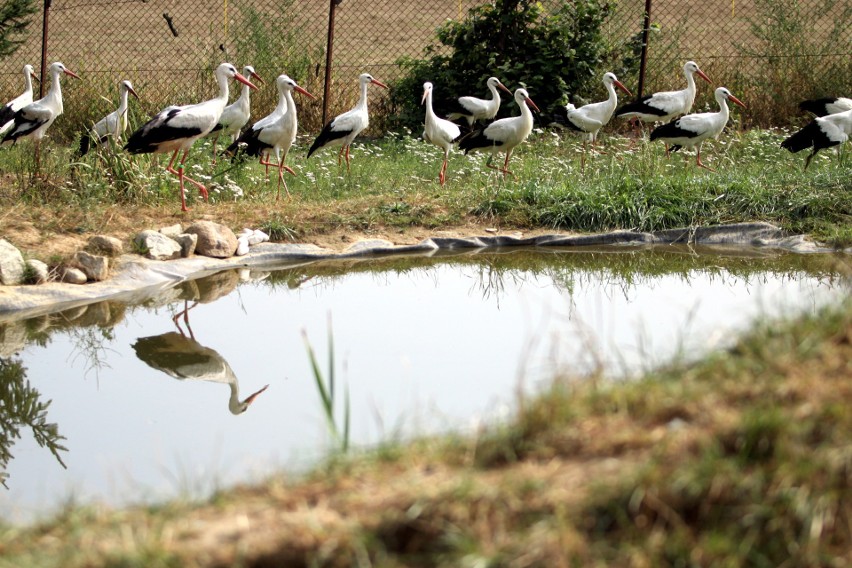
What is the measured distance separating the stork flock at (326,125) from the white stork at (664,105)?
0.04 feet

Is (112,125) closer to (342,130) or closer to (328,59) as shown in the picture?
(342,130)

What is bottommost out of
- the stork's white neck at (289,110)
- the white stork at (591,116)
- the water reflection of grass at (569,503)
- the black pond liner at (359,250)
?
the black pond liner at (359,250)

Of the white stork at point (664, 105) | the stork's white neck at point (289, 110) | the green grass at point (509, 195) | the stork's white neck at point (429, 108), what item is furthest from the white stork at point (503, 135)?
the white stork at point (664, 105)

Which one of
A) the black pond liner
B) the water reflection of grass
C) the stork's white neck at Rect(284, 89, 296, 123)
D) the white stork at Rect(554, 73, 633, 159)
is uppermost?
the water reflection of grass

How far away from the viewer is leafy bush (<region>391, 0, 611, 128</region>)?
14289 millimetres

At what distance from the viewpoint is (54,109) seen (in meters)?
11.3

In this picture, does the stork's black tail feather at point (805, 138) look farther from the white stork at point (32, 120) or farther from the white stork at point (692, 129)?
the white stork at point (32, 120)

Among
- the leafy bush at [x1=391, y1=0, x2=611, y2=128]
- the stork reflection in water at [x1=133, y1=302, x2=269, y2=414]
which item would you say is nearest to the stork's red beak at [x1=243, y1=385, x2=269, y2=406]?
the stork reflection in water at [x1=133, y1=302, x2=269, y2=414]

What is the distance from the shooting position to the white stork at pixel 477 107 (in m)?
13.4

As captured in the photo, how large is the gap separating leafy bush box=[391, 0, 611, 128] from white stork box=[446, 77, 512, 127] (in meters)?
0.51

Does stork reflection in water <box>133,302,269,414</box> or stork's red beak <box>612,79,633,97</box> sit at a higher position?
stork's red beak <box>612,79,633,97</box>

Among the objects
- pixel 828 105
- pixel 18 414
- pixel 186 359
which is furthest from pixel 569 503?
pixel 828 105

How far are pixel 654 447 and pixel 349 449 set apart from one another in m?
1.00

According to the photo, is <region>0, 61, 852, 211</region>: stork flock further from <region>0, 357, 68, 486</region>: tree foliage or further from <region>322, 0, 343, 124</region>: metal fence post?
<region>0, 357, 68, 486</region>: tree foliage
